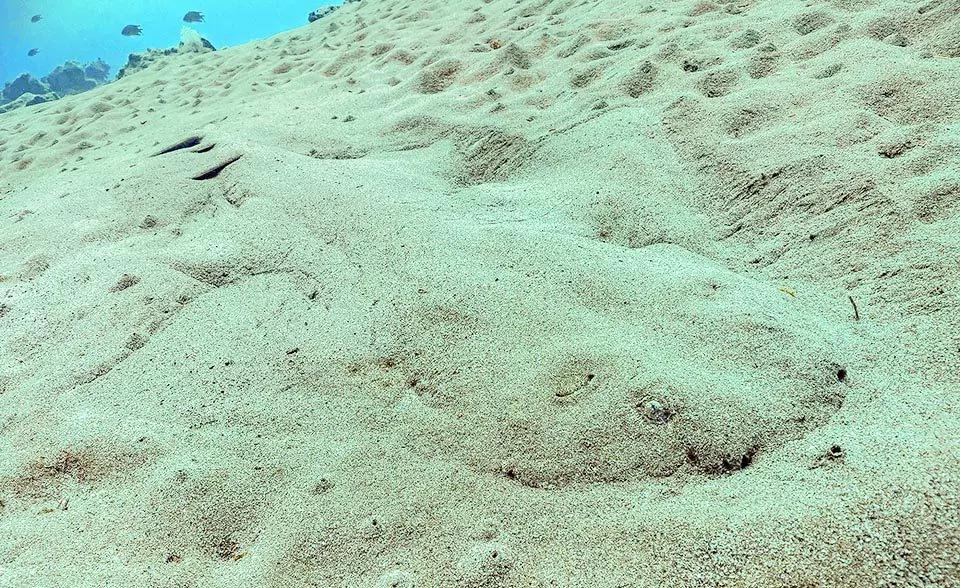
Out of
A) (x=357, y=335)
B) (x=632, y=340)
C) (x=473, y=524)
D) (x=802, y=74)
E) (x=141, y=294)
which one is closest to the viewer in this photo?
(x=473, y=524)

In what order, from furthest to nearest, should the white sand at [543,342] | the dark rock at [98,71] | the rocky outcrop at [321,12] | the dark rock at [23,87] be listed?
the dark rock at [98,71], the dark rock at [23,87], the rocky outcrop at [321,12], the white sand at [543,342]

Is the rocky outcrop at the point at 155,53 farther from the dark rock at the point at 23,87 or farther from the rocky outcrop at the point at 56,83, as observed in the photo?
the dark rock at the point at 23,87

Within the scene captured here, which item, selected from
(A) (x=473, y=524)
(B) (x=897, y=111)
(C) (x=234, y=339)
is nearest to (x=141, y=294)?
(C) (x=234, y=339)

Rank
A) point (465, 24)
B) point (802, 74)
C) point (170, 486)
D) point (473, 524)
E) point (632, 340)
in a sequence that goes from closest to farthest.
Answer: point (473, 524) < point (170, 486) < point (632, 340) < point (802, 74) < point (465, 24)

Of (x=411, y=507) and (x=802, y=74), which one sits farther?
(x=802, y=74)

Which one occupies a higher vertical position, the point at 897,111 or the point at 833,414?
the point at 897,111

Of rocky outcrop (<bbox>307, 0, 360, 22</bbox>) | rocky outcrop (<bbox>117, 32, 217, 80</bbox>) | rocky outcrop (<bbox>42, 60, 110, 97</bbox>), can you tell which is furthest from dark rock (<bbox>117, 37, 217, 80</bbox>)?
rocky outcrop (<bbox>42, 60, 110, 97</bbox>)

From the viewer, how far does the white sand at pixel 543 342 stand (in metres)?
1.04

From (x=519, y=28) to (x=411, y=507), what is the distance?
3.64 m

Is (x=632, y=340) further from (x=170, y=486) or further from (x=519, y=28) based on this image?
(x=519, y=28)

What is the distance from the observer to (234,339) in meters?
1.70

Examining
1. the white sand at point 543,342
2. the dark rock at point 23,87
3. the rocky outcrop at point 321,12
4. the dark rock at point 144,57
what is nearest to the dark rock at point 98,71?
the dark rock at point 23,87

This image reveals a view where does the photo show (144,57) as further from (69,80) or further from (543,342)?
(543,342)

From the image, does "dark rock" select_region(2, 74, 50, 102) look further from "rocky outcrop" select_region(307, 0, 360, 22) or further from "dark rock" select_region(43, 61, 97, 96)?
"rocky outcrop" select_region(307, 0, 360, 22)
